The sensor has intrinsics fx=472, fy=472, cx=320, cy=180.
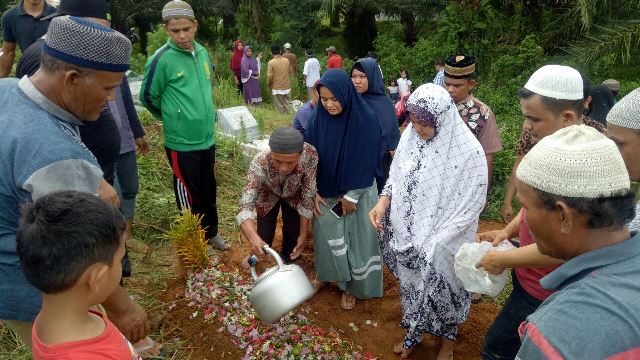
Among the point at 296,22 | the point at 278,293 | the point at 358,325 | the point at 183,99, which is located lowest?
the point at 296,22

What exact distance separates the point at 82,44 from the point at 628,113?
190cm

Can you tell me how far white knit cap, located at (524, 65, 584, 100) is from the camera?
7.78 feet

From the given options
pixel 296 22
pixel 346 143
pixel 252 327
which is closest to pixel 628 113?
pixel 346 143

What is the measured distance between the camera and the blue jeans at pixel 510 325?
2072mm

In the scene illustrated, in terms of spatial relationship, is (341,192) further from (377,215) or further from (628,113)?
(628,113)

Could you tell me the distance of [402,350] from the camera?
2.90 metres

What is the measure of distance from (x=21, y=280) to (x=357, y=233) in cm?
203

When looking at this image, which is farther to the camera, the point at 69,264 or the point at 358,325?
the point at 358,325

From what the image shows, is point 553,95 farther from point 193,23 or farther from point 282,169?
point 193,23

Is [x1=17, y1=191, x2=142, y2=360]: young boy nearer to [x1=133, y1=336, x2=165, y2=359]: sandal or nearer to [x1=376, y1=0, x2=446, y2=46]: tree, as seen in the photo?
[x1=133, y1=336, x2=165, y2=359]: sandal

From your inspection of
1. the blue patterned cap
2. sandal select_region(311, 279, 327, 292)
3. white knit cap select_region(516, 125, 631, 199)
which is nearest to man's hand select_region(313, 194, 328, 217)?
sandal select_region(311, 279, 327, 292)

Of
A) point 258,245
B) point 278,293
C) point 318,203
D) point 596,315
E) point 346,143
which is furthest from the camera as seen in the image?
point 318,203

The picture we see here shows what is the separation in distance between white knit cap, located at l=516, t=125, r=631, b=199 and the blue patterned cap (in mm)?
1394

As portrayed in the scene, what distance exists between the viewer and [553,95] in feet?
7.81
